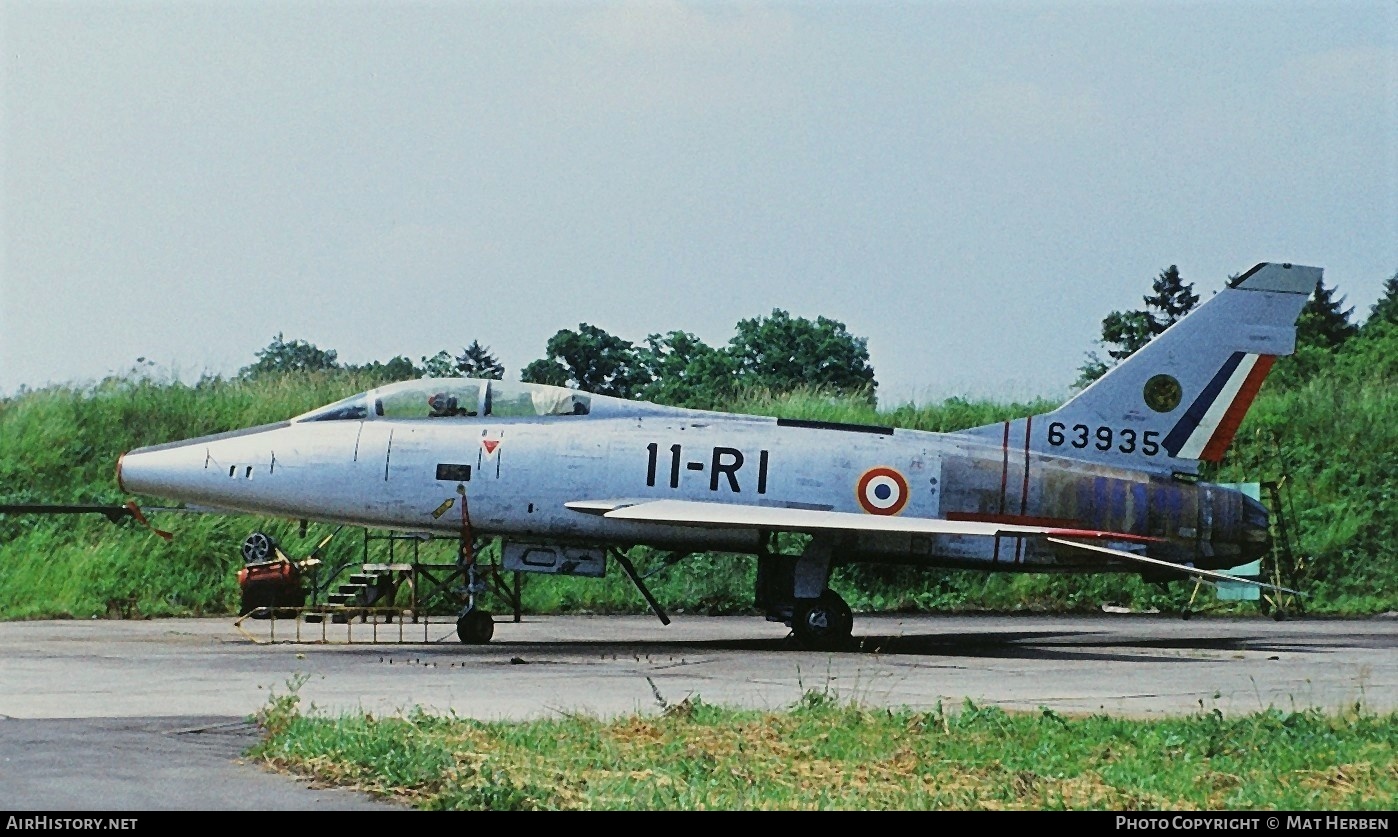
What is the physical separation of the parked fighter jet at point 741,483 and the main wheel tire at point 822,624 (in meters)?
0.02

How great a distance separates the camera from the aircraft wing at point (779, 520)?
17.8m

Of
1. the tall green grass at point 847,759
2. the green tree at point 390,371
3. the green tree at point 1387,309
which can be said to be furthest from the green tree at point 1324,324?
the tall green grass at point 847,759

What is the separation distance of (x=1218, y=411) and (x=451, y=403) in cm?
878

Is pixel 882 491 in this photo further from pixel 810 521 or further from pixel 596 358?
pixel 596 358

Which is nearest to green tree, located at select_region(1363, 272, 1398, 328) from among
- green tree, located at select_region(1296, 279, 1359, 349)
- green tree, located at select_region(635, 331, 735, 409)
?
green tree, located at select_region(1296, 279, 1359, 349)

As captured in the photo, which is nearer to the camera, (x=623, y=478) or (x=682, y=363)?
(x=623, y=478)

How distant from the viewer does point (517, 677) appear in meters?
14.3

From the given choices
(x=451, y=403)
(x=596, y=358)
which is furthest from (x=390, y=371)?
(x=451, y=403)

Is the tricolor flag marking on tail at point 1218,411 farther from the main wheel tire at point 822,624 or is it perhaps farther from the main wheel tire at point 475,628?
the main wheel tire at point 475,628

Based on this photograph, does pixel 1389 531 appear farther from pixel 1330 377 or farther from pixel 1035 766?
pixel 1035 766

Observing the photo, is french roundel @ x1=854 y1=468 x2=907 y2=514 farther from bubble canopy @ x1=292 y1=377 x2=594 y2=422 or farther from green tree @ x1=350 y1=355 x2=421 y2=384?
green tree @ x1=350 y1=355 x2=421 y2=384
